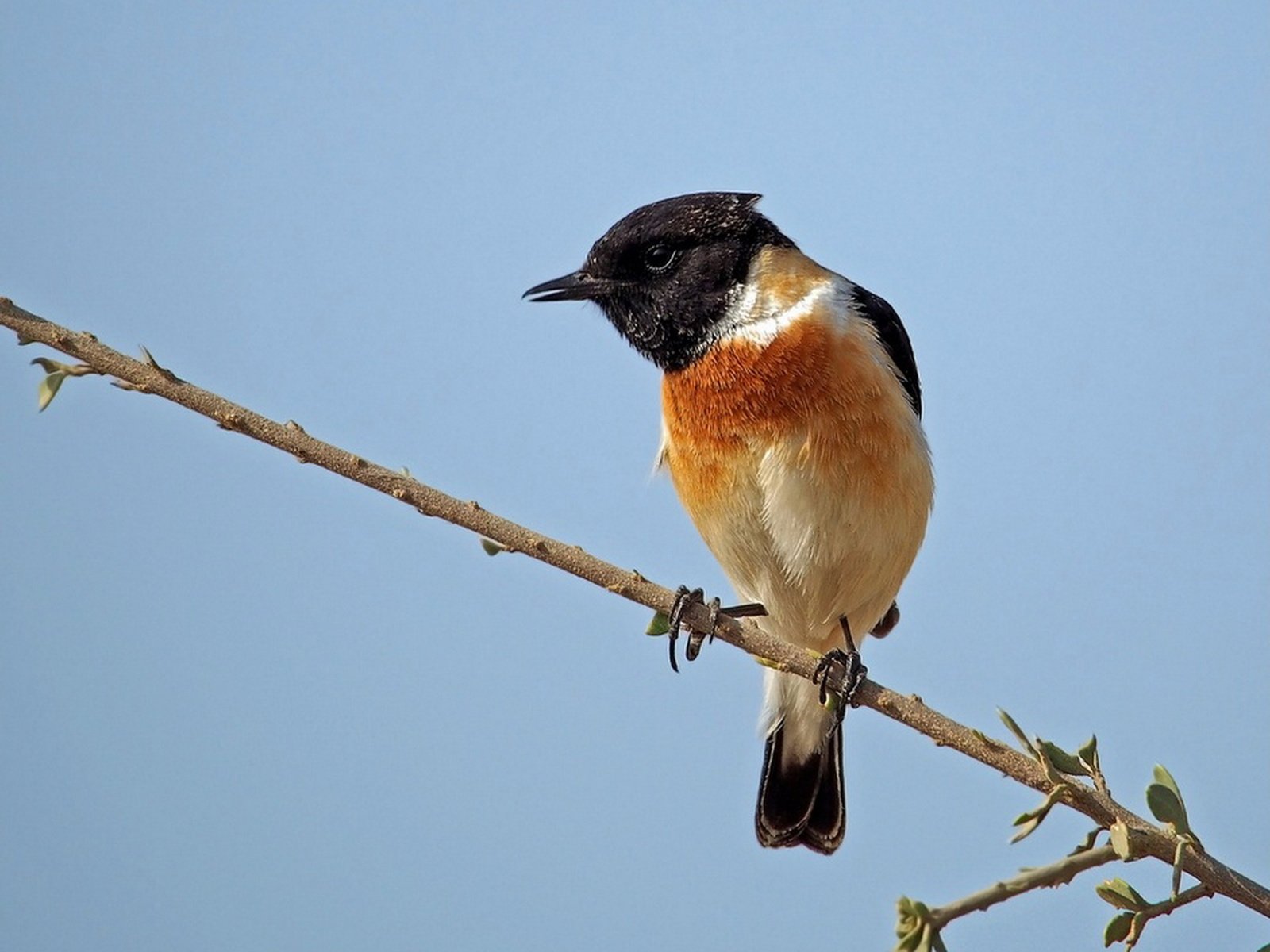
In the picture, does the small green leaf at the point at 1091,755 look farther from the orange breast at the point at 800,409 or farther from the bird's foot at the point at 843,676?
the orange breast at the point at 800,409

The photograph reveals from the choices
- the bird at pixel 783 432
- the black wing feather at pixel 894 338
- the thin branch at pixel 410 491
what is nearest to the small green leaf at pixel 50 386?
the thin branch at pixel 410 491

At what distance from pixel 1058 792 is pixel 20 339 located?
84.9 inches

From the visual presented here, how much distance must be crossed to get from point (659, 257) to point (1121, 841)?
3147 mm

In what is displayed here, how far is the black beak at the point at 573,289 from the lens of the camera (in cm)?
493

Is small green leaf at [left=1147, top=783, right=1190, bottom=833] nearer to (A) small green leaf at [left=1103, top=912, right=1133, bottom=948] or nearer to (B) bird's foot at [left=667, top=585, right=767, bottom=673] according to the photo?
(A) small green leaf at [left=1103, top=912, right=1133, bottom=948]

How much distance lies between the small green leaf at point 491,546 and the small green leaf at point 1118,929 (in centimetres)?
135

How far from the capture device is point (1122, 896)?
2221mm

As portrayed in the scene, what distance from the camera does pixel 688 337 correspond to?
4.77 m

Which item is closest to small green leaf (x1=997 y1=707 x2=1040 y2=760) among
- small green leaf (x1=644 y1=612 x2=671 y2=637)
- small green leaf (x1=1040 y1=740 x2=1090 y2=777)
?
small green leaf (x1=1040 y1=740 x2=1090 y2=777)

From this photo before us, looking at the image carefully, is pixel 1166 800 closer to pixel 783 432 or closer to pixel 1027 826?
pixel 1027 826

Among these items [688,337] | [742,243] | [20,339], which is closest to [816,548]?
[688,337]

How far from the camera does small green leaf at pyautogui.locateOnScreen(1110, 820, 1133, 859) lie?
2160mm

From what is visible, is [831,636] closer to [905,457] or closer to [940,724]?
[905,457]

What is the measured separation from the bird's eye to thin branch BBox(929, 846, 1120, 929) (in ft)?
10.5
